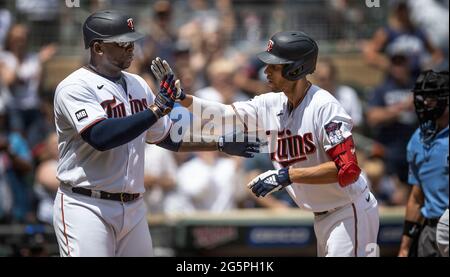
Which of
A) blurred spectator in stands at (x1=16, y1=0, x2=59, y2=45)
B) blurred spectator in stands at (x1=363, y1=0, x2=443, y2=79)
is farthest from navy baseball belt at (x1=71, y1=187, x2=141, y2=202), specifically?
blurred spectator in stands at (x1=363, y1=0, x2=443, y2=79)

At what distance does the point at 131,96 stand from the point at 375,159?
531cm

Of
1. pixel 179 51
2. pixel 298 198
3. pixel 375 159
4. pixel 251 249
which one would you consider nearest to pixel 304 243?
pixel 251 249

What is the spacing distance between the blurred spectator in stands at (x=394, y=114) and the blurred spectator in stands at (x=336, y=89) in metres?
0.24

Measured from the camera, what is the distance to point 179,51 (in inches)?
443

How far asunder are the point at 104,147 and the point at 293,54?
4.69ft

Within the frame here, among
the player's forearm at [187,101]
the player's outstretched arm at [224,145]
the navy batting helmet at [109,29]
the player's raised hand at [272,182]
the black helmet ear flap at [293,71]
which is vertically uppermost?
the navy batting helmet at [109,29]

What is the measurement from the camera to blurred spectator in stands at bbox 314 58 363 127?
10.7 m

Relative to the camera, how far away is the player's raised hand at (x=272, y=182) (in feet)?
20.1

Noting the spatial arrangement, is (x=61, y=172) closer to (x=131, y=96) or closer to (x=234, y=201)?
(x=131, y=96)

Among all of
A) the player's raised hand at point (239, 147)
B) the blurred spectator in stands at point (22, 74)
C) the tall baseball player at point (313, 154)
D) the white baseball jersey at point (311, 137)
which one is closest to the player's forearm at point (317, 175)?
the tall baseball player at point (313, 154)

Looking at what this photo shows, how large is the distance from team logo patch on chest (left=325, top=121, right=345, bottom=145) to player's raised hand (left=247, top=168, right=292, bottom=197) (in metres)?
0.36

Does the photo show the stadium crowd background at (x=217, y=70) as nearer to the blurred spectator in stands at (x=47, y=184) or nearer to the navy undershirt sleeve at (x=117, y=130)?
the blurred spectator in stands at (x=47, y=184)

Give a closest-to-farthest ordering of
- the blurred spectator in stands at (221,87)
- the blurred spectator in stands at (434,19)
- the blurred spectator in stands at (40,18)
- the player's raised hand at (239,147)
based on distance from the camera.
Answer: the player's raised hand at (239,147) → the blurred spectator in stands at (221,87) → the blurred spectator in stands at (40,18) → the blurred spectator in stands at (434,19)

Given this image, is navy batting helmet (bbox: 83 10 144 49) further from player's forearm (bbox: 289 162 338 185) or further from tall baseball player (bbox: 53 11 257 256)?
player's forearm (bbox: 289 162 338 185)
